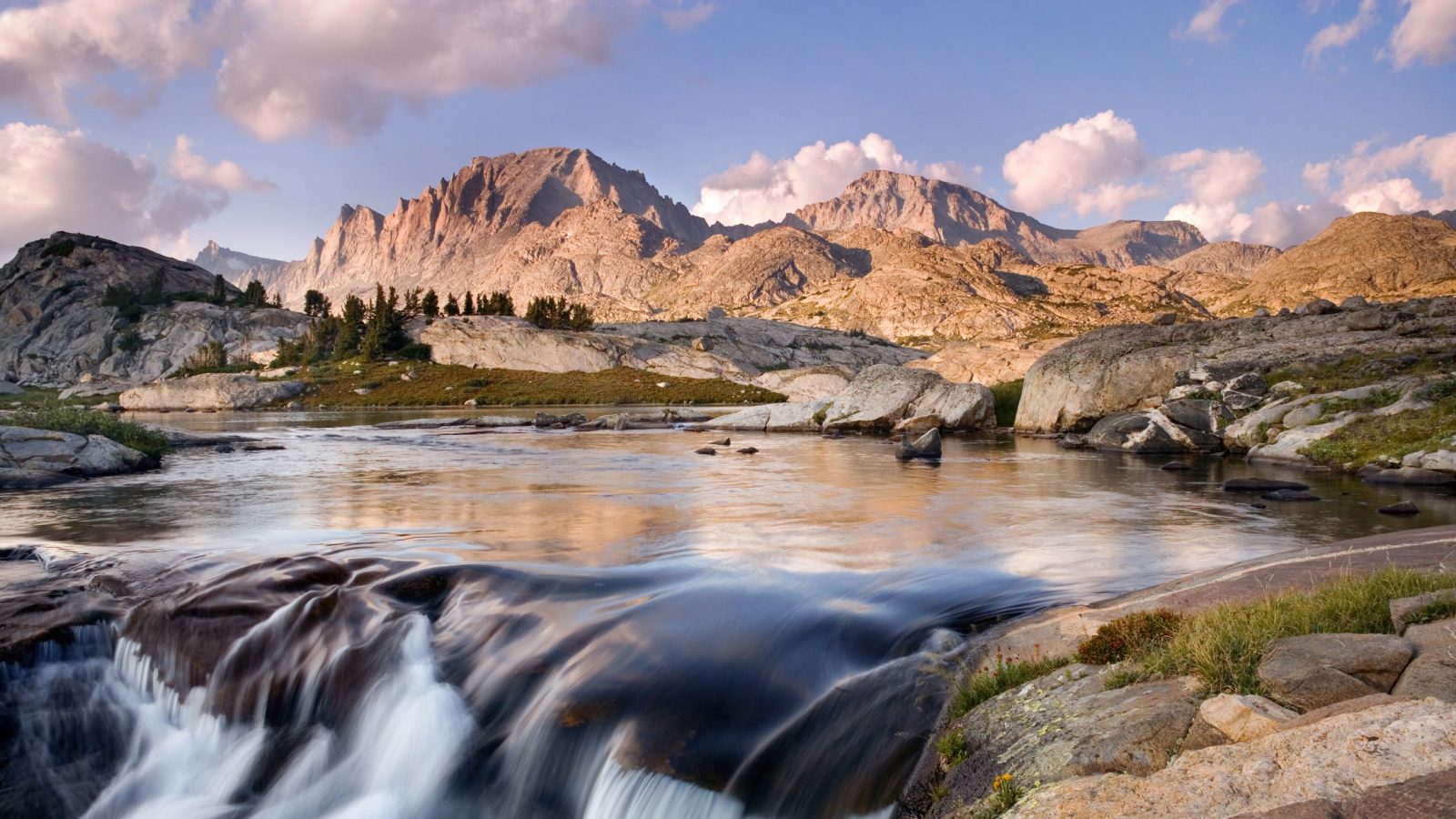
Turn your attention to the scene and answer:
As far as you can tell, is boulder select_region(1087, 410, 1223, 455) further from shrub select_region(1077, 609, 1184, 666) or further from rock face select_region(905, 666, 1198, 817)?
rock face select_region(905, 666, 1198, 817)

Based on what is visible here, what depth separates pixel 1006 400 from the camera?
4916 centimetres

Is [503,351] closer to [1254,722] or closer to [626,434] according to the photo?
[626,434]

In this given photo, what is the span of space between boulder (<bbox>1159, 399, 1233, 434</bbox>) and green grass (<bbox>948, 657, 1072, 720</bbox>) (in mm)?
28362

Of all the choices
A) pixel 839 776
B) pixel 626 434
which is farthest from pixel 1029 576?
pixel 626 434

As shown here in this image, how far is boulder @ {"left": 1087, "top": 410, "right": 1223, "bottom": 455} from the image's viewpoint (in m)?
31.4

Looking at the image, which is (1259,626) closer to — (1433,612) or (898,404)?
(1433,612)

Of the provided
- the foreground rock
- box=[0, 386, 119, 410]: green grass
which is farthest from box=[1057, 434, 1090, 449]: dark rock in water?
box=[0, 386, 119, 410]: green grass

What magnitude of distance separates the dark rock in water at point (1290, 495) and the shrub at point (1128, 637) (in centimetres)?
1505

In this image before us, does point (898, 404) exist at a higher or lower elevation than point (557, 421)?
higher

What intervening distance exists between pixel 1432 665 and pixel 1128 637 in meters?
2.47

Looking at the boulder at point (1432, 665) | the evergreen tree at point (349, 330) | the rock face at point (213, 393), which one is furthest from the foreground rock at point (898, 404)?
the evergreen tree at point (349, 330)

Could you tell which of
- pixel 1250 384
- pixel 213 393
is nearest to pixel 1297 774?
pixel 1250 384

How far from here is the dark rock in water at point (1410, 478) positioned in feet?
67.1

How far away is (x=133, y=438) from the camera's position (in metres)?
33.2
